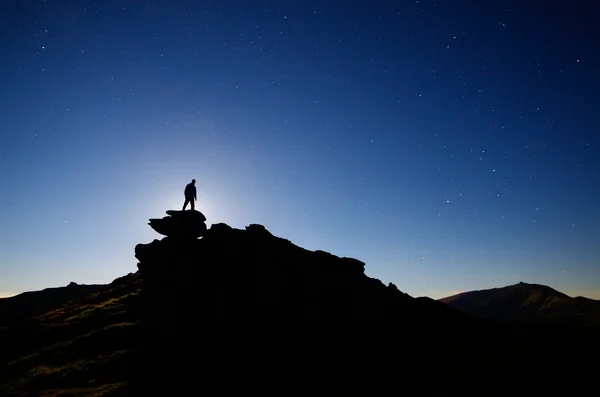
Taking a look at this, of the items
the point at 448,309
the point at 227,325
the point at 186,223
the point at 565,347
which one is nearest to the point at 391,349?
the point at 227,325

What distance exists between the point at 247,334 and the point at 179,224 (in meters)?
18.0

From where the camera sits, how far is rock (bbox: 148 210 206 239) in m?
45.0

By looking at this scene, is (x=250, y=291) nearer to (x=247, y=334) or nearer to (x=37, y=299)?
(x=247, y=334)

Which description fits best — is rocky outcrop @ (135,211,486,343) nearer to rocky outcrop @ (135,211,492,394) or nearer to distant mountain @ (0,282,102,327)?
rocky outcrop @ (135,211,492,394)

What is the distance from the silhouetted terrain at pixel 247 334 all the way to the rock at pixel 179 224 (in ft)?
0.44

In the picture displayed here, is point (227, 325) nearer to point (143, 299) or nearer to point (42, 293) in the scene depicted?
point (143, 299)

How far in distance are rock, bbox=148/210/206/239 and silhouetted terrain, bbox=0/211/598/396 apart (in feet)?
0.44

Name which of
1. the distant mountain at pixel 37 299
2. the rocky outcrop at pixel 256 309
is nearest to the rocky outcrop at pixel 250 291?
the rocky outcrop at pixel 256 309

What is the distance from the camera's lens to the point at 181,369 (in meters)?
29.1

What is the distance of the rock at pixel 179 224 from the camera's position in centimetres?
4503

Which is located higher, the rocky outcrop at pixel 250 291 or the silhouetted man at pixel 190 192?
the silhouetted man at pixel 190 192

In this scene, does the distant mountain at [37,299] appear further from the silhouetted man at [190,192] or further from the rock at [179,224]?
the silhouetted man at [190,192]

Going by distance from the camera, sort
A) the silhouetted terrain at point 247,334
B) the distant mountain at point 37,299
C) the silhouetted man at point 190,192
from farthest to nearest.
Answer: the distant mountain at point 37,299, the silhouetted man at point 190,192, the silhouetted terrain at point 247,334

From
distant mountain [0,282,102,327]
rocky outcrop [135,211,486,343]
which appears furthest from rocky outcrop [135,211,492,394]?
distant mountain [0,282,102,327]
